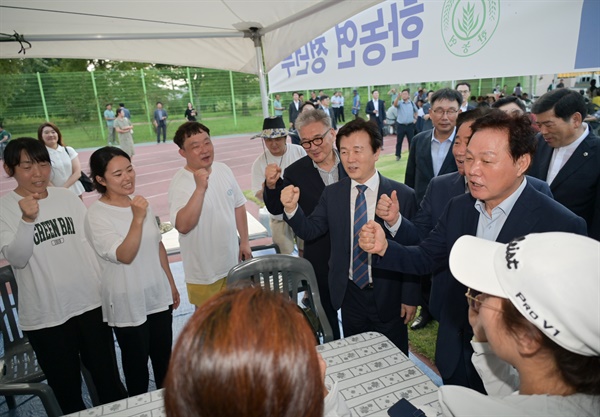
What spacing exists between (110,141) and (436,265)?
17936 mm

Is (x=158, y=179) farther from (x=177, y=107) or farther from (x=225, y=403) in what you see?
(x=225, y=403)

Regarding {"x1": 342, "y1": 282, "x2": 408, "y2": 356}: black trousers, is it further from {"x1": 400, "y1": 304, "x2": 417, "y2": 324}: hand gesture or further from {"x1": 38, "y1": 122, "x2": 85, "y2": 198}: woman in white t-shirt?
{"x1": 38, "y1": 122, "x2": 85, "y2": 198}: woman in white t-shirt

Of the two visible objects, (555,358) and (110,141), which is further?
(110,141)

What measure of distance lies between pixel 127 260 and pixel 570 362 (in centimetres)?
212

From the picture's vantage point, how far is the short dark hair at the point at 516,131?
5.52 feet

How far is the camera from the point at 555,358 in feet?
2.97

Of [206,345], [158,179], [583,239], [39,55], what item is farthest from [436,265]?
[158,179]

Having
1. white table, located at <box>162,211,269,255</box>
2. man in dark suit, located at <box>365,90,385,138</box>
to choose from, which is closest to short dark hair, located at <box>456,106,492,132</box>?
white table, located at <box>162,211,269,255</box>

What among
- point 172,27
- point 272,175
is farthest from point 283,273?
point 172,27

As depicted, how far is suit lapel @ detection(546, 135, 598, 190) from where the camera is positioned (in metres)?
2.80

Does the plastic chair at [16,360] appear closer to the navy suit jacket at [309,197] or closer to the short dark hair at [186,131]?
the short dark hair at [186,131]

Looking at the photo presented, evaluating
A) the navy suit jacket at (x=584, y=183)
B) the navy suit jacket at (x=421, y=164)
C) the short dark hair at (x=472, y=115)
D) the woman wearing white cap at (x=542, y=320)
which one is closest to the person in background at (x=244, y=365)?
the woman wearing white cap at (x=542, y=320)

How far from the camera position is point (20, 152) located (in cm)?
225

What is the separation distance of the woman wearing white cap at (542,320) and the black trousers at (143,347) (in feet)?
6.40
